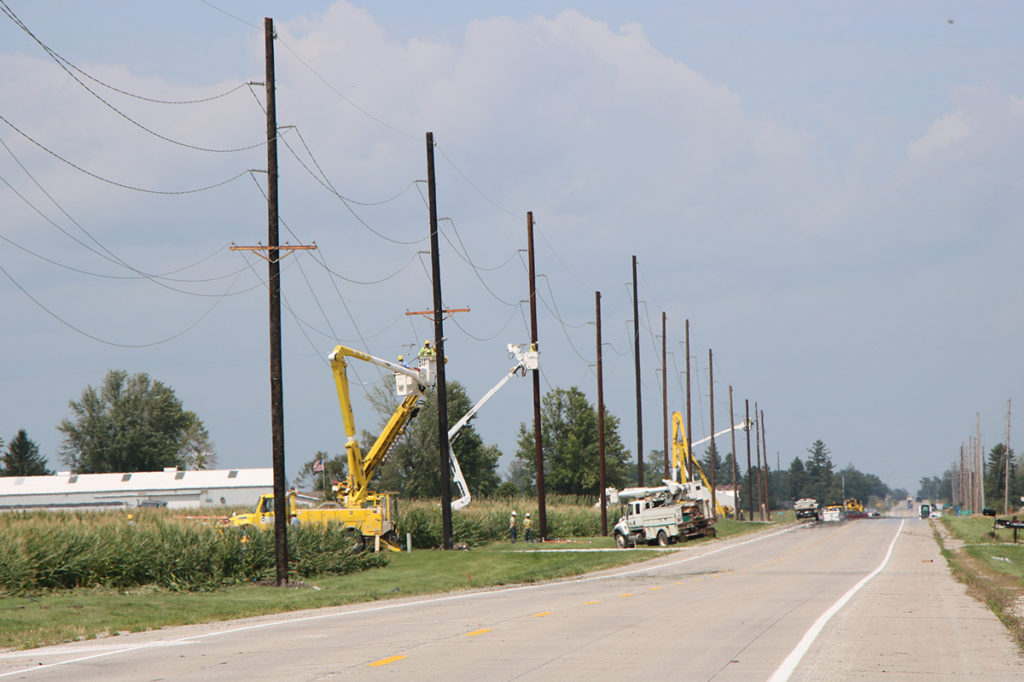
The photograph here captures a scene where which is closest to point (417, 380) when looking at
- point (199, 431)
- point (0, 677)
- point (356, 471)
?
point (356, 471)

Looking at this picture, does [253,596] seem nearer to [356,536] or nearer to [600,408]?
[356,536]

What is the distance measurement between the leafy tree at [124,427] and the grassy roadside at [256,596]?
295 ft

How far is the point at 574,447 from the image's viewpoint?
109812 mm

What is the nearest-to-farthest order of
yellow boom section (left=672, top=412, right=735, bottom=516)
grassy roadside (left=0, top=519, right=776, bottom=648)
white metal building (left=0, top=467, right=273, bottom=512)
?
grassy roadside (left=0, top=519, right=776, bottom=648)
yellow boom section (left=672, top=412, right=735, bottom=516)
white metal building (left=0, top=467, right=273, bottom=512)

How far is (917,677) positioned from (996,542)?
43642mm

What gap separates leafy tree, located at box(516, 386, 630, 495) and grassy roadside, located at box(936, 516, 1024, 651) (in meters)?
53.6

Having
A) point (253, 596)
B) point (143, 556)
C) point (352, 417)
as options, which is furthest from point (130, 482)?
point (253, 596)

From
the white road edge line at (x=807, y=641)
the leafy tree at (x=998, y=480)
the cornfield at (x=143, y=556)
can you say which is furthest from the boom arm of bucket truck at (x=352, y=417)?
the leafy tree at (x=998, y=480)

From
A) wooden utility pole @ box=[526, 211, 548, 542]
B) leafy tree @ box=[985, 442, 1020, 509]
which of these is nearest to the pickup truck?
leafy tree @ box=[985, 442, 1020, 509]

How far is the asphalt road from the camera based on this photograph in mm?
12086

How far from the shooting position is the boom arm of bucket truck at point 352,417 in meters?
38.2

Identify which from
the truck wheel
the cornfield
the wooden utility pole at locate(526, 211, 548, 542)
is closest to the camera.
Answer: the cornfield

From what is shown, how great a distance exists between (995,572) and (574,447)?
79006 mm

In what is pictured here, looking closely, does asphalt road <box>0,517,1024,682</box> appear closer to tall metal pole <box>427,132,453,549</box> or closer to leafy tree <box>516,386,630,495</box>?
tall metal pole <box>427,132,453,549</box>
